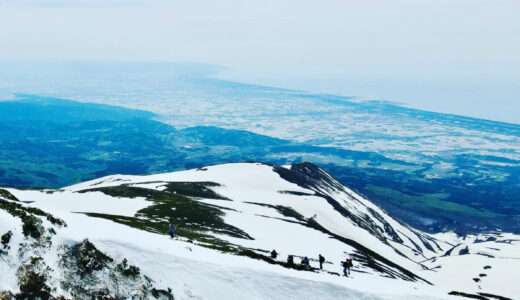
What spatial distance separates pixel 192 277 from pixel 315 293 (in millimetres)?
10428

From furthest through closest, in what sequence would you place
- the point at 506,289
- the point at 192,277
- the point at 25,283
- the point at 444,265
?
the point at 444,265 → the point at 506,289 → the point at 192,277 → the point at 25,283

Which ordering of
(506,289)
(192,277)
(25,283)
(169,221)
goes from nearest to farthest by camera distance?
(25,283) < (192,277) < (169,221) < (506,289)

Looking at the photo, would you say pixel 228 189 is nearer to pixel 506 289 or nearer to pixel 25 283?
pixel 506 289

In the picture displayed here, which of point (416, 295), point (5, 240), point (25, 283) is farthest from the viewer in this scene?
point (416, 295)

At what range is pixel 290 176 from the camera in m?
155

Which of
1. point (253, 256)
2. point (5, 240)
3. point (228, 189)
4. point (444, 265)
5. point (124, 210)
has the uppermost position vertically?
point (5, 240)

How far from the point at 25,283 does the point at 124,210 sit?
1563 inches

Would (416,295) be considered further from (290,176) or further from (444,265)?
(290,176)

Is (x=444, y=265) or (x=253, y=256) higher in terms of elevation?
(x=253, y=256)

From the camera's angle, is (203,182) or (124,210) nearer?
(124,210)

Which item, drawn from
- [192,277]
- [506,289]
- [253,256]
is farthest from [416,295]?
[506,289]

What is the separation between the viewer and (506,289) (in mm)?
95625

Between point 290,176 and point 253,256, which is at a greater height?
point 253,256

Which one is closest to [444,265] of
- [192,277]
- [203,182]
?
[203,182]
